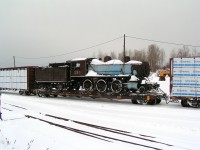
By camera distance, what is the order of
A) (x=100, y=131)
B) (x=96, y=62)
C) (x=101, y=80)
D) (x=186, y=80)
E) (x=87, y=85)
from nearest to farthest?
(x=100, y=131)
(x=186, y=80)
(x=101, y=80)
(x=96, y=62)
(x=87, y=85)

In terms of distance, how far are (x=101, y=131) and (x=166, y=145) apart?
2.82m

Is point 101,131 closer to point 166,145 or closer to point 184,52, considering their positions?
point 166,145

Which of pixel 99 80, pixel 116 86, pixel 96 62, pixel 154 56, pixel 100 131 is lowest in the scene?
pixel 100 131

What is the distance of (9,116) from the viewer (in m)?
13.5

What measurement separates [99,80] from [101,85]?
0.44 m

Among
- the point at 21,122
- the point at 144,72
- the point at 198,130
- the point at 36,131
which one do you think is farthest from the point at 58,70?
the point at 198,130

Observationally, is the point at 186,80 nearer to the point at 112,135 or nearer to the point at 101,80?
the point at 101,80

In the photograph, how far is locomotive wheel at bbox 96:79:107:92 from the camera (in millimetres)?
21578

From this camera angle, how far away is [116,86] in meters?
21.0

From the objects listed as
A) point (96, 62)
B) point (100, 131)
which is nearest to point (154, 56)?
point (96, 62)

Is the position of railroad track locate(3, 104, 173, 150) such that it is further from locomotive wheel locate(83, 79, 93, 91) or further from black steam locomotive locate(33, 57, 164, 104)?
locomotive wheel locate(83, 79, 93, 91)

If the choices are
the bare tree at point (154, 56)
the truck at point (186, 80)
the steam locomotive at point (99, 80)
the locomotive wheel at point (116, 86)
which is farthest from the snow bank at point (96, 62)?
the bare tree at point (154, 56)

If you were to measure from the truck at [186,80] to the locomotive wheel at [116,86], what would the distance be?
460 centimetres

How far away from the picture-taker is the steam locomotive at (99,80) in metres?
19.8
